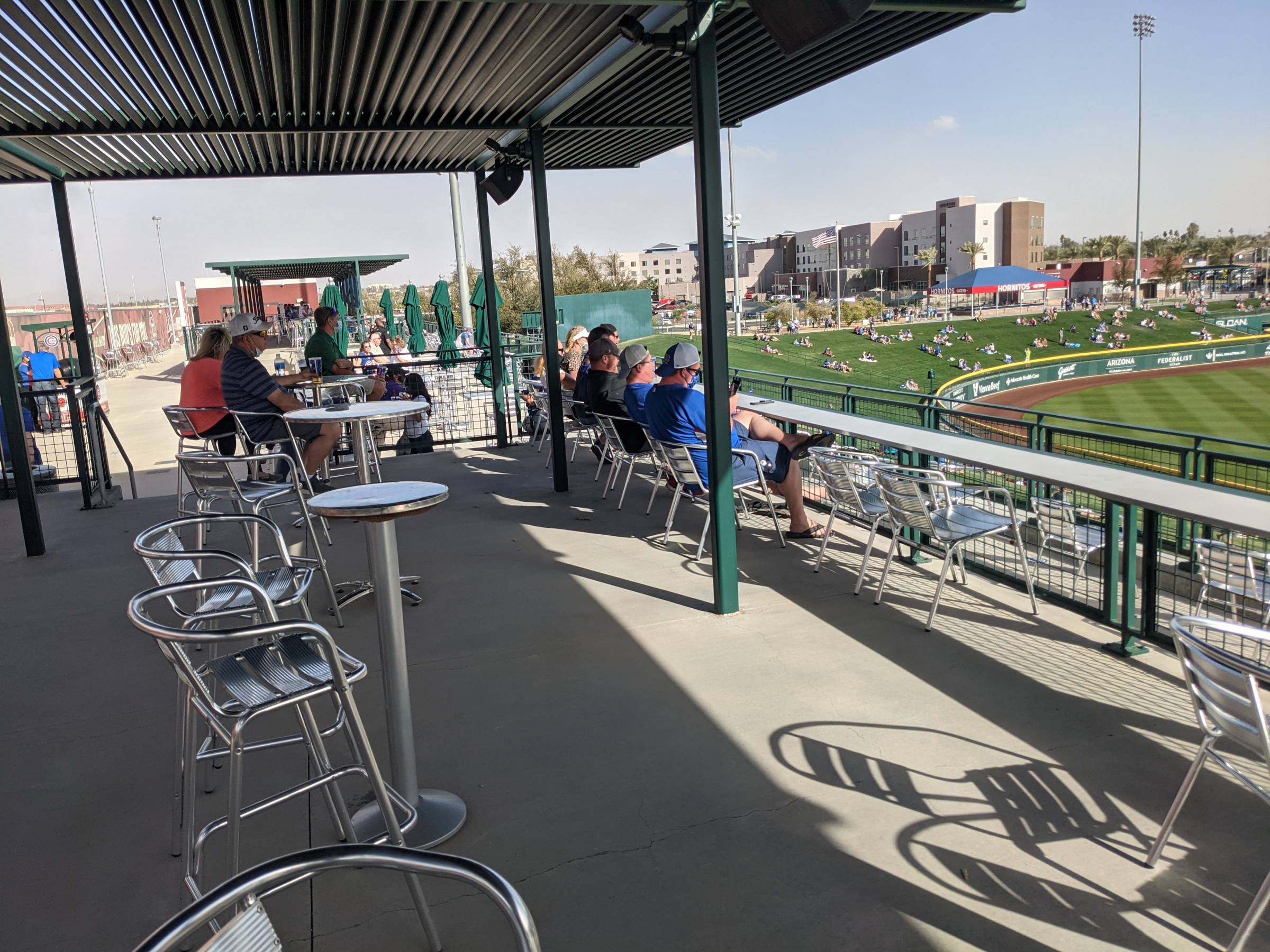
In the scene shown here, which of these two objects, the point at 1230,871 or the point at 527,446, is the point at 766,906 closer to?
the point at 1230,871

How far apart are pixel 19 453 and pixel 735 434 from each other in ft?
16.7

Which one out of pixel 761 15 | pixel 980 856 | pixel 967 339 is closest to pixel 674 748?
pixel 980 856

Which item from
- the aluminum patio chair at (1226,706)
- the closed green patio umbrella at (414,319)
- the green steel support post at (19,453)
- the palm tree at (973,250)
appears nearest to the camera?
the aluminum patio chair at (1226,706)

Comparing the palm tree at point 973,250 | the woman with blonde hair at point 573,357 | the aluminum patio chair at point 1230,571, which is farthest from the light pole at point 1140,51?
the aluminum patio chair at point 1230,571

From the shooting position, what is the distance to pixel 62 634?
4961 millimetres

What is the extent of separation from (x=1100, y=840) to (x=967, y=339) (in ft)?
159

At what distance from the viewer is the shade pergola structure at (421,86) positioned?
4.49m

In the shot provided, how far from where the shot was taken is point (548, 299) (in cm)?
792

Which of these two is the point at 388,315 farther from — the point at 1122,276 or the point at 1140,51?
the point at 1122,276

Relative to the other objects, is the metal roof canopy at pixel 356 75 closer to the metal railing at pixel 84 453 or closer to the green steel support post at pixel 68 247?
the green steel support post at pixel 68 247

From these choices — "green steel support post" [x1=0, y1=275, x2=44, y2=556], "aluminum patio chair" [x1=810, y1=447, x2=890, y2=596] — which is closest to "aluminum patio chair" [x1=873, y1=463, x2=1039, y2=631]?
"aluminum patio chair" [x1=810, y1=447, x2=890, y2=596]

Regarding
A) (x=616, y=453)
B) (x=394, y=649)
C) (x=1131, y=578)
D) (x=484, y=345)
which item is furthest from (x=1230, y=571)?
(x=484, y=345)

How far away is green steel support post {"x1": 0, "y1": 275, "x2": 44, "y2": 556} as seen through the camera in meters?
6.44

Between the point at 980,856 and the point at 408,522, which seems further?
the point at 408,522
